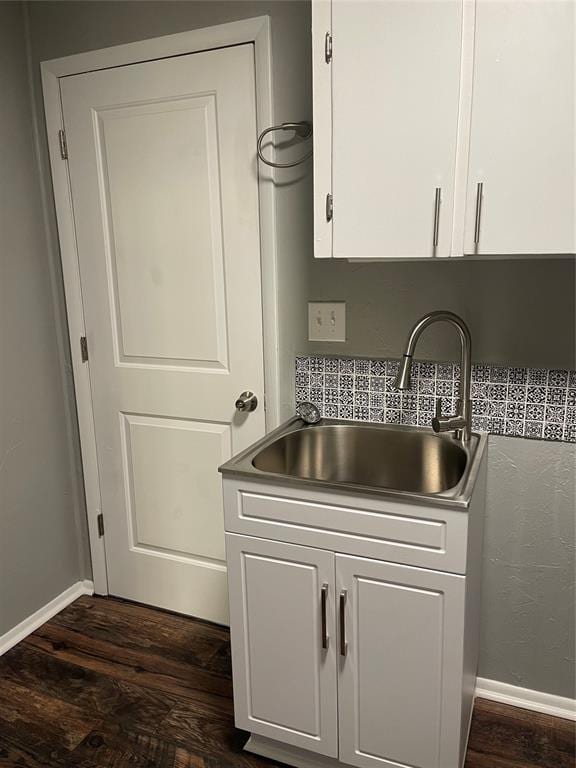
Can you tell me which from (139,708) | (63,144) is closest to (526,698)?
(139,708)

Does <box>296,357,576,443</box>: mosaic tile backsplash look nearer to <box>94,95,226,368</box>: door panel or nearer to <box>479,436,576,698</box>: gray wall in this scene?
<box>479,436,576,698</box>: gray wall

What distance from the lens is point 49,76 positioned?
2.14 metres

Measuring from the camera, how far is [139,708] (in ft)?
6.30

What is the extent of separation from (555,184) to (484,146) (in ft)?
0.59

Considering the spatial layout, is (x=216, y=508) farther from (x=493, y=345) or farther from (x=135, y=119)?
(x=135, y=119)

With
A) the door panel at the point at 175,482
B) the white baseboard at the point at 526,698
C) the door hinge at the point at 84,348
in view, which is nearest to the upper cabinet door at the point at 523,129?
the door panel at the point at 175,482

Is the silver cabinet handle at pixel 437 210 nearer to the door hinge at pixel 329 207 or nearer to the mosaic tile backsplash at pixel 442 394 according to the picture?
the door hinge at pixel 329 207

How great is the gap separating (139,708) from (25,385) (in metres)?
1.18

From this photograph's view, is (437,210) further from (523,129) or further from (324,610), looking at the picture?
(324,610)

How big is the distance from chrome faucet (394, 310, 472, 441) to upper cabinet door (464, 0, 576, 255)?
284 millimetres

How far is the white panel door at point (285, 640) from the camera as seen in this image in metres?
1.53

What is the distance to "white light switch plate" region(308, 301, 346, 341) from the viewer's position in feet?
6.31

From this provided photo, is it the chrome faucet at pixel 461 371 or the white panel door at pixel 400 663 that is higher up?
the chrome faucet at pixel 461 371

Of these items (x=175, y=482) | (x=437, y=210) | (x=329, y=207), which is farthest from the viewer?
(x=175, y=482)
